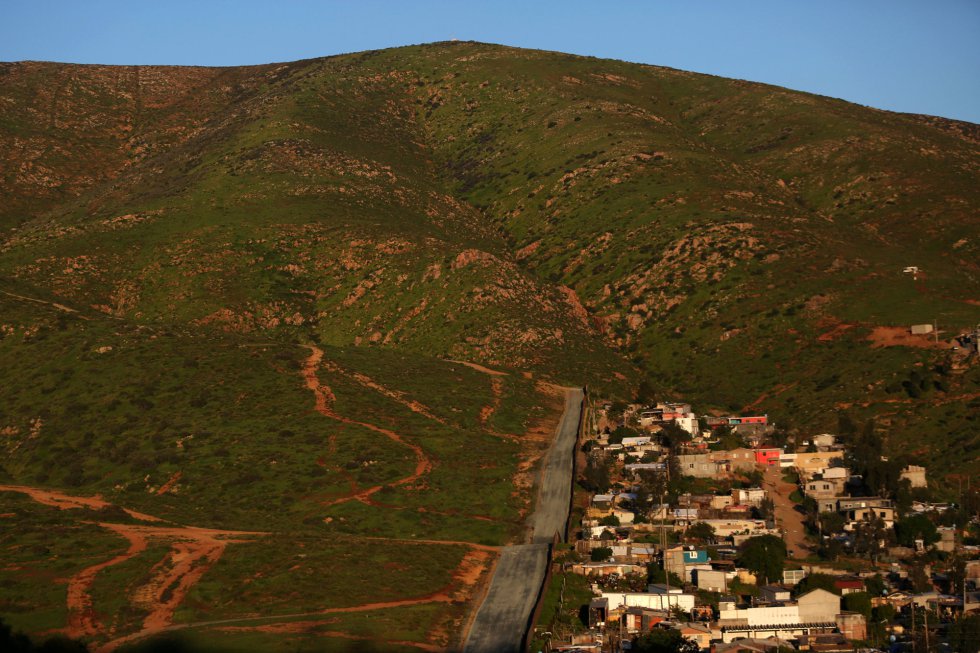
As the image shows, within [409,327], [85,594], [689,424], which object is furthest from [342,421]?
[85,594]

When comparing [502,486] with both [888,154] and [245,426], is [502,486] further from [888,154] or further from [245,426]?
[888,154]

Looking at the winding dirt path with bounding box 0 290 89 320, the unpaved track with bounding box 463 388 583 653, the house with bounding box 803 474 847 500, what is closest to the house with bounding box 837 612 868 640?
the unpaved track with bounding box 463 388 583 653

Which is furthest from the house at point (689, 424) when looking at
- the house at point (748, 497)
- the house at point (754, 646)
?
the house at point (754, 646)

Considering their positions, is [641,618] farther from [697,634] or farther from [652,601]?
[697,634]

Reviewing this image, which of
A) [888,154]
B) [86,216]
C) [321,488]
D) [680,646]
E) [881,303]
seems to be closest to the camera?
[680,646]

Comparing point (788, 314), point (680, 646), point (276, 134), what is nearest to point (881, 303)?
point (788, 314)

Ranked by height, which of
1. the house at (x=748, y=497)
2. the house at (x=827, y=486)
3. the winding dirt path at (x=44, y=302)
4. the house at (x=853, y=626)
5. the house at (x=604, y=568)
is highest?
the winding dirt path at (x=44, y=302)

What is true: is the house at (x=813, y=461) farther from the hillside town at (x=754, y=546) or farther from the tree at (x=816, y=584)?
the tree at (x=816, y=584)
